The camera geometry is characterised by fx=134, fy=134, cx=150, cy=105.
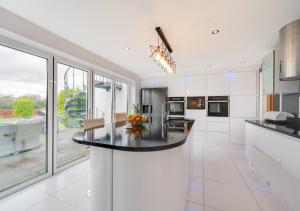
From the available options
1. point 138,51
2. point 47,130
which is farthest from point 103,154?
point 138,51

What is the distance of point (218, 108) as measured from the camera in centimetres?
436

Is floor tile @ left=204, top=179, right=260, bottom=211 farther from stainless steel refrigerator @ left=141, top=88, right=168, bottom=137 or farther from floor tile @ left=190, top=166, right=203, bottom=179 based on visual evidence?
stainless steel refrigerator @ left=141, top=88, right=168, bottom=137

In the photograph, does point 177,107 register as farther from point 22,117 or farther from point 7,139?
point 7,139

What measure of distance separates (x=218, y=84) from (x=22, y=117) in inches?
193

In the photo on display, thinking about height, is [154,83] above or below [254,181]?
above

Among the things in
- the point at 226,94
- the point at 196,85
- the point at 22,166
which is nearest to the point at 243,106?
the point at 226,94

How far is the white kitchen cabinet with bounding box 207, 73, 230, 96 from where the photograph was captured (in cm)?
430

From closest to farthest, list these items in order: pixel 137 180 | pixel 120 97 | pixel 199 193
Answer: pixel 137 180 < pixel 199 193 < pixel 120 97

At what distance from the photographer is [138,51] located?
3.10 m

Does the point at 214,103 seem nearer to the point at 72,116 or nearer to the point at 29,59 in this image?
the point at 72,116

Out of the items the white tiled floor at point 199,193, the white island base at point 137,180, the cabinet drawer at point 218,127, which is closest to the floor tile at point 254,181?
the white tiled floor at point 199,193

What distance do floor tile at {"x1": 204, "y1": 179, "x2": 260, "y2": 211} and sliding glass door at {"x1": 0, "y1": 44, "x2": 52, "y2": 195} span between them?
2.65 meters

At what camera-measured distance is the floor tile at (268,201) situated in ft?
5.29

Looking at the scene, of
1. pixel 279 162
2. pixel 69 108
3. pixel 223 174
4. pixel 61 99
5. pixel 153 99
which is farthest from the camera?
pixel 153 99
